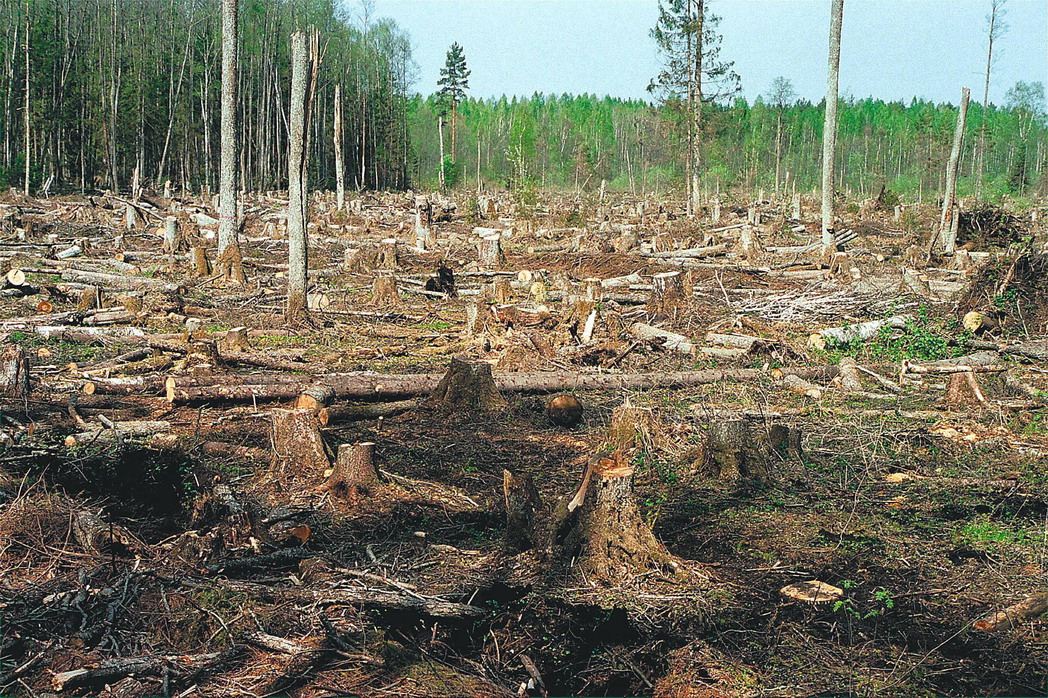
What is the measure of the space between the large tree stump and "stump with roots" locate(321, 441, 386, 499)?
11.9 feet

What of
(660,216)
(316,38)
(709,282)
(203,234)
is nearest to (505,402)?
(316,38)

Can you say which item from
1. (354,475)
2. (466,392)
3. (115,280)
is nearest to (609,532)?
(354,475)

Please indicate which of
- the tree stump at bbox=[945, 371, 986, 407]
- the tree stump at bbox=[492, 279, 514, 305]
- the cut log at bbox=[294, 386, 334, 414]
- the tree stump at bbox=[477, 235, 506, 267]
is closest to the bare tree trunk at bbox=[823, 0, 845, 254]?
the tree stump at bbox=[477, 235, 506, 267]

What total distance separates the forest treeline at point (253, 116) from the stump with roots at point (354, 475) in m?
21.6

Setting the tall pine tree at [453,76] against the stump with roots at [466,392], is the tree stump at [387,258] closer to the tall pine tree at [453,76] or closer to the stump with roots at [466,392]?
the stump with roots at [466,392]

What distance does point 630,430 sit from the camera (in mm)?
6863

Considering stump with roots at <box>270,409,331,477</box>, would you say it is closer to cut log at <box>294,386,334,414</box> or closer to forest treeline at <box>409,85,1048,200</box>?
cut log at <box>294,386,334,414</box>

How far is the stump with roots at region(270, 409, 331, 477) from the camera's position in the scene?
603 centimetres

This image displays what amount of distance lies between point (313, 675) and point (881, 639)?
105 inches

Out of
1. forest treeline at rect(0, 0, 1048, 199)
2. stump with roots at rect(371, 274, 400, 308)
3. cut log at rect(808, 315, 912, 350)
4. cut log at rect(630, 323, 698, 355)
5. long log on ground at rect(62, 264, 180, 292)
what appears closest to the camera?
cut log at rect(630, 323, 698, 355)

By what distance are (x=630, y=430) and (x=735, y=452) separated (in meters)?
0.95

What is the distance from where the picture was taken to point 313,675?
3.42 m

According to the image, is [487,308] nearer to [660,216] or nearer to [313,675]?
[313,675]

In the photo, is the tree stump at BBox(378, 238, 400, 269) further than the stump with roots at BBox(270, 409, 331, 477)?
Yes
